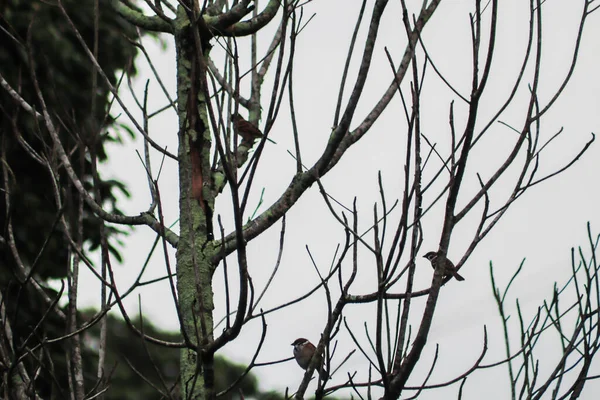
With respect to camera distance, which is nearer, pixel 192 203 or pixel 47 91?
pixel 192 203

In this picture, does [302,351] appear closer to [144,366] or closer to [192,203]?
[192,203]

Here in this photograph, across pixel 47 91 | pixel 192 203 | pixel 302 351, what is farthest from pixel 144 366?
pixel 192 203

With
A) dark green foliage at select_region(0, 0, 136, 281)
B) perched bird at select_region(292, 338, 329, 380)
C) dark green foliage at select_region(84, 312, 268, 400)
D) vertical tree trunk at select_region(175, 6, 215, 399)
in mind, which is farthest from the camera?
dark green foliage at select_region(84, 312, 268, 400)

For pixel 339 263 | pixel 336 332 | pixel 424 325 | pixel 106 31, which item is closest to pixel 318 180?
pixel 339 263

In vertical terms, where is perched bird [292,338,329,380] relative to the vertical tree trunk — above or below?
above

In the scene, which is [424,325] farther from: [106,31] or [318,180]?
[106,31]

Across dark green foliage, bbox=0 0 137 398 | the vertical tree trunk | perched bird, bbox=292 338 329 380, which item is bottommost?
the vertical tree trunk

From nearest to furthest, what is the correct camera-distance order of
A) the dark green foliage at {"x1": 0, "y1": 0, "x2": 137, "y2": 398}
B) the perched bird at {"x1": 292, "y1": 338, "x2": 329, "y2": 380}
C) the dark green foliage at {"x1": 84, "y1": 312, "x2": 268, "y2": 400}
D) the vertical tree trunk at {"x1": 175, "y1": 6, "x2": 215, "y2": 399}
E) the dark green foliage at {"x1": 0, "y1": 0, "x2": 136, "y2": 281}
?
the vertical tree trunk at {"x1": 175, "y1": 6, "x2": 215, "y2": 399}
the perched bird at {"x1": 292, "y1": 338, "x2": 329, "y2": 380}
the dark green foliage at {"x1": 0, "y1": 0, "x2": 137, "y2": 398}
the dark green foliage at {"x1": 0, "y1": 0, "x2": 136, "y2": 281}
the dark green foliage at {"x1": 84, "y1": 312, "x2": 268, "y2": 400}

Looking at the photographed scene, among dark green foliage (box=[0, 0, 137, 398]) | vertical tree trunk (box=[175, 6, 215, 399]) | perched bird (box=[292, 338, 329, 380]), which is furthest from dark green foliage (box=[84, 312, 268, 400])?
vertical tree trunk (box=[175, 6, 215, 399])

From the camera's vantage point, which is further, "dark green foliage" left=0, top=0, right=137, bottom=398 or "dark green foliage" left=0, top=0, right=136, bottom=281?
"dark green foliage" left=0, top=0, right=136, bottom=281

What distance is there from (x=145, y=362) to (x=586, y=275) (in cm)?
1206

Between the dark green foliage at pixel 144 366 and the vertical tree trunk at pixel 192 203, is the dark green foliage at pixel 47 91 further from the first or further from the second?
the vertical tree trunk at pixel 192 203

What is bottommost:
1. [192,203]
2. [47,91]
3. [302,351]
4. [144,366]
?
[192,203]

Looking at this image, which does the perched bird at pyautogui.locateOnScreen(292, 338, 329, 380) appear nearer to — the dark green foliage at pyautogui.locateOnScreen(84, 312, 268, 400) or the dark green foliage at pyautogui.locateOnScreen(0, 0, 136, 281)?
the dark green foliage at pyautogui.locateOnScreen(0, 0, 136, 281)
